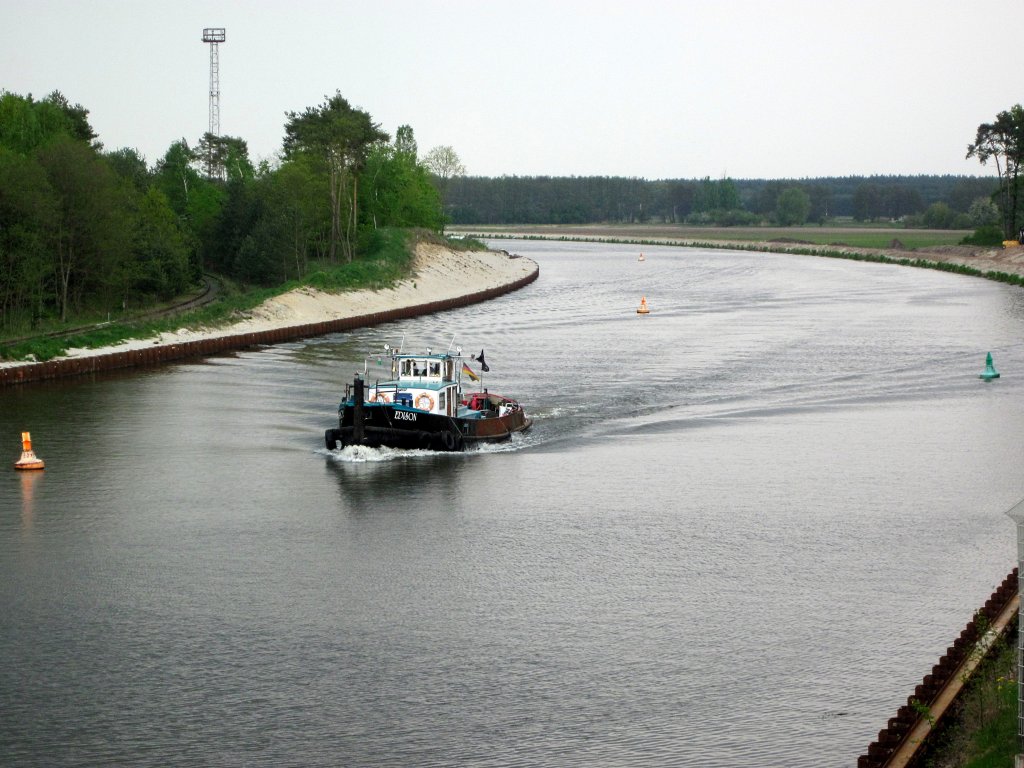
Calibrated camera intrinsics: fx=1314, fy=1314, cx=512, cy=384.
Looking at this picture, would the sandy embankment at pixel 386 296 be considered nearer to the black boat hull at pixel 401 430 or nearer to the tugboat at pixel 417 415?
the tugboat at pixel 417 415

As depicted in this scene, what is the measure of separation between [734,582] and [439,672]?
23.4ft

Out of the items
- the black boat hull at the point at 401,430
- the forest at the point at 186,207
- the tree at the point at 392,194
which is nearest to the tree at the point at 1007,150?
the forest at the point at 186,207

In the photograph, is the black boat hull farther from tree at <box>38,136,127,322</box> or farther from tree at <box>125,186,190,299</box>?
tree at <box>125,186,190,299</box>

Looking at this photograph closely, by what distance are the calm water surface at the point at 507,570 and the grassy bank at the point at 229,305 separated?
595cm

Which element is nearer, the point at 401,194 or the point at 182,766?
the point at 182,766

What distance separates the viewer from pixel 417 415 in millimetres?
38250

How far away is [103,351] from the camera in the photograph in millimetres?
59125

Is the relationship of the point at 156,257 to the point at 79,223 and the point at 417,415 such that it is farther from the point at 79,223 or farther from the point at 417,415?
the point at 417,415

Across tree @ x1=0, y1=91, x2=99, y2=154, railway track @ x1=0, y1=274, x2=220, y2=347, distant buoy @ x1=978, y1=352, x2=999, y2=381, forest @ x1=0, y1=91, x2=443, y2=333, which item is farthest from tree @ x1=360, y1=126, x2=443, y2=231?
distant buoy @ x1=978, y1=352, x2=999, y2=381

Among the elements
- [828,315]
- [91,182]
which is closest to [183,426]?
[91,182]

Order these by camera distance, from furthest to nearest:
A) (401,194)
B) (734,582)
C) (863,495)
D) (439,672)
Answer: (401,194)
(863,495)
(734,582)
(439,672)

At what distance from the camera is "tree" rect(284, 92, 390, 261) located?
10800 centimetres

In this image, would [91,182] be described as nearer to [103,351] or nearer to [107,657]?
[103,351]

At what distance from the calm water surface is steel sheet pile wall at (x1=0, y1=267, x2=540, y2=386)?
1665 mm
